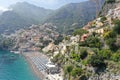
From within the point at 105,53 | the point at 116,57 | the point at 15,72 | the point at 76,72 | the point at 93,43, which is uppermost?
the point at 93,43

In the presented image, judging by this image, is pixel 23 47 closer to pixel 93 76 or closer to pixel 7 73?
pixel 7 73

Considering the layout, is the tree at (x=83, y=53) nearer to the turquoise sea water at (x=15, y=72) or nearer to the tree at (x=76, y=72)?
the tree at (x=76, y=72)

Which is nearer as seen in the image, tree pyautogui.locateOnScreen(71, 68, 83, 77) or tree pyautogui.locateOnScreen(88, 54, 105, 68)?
tree pyautogui.locateOnScreen(88, 54, 105, 68)

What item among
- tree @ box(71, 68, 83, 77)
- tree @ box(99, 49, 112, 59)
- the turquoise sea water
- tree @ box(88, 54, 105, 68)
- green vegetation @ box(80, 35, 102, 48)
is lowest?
the turquoise sea water

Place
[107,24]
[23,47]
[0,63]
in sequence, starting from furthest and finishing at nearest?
[23,47] → [0,63] → [107,24]

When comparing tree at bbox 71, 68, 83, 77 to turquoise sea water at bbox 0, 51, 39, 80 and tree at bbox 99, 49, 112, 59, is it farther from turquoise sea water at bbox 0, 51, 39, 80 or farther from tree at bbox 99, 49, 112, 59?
turquoise sea water at bbox 0, 51, 39, 80

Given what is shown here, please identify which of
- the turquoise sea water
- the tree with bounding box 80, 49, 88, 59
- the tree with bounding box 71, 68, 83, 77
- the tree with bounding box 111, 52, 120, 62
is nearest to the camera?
the tree with bounding box 111, 52, 120, 62

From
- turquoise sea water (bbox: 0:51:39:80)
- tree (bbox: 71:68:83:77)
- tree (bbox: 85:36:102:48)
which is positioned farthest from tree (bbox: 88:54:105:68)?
turquoise sea water (bbox: 0:51:39:80)

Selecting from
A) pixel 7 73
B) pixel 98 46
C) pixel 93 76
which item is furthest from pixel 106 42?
pixel 7 73

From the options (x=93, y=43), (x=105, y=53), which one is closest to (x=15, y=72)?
(x=93, y=43)

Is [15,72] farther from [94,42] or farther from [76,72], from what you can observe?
[76,72]

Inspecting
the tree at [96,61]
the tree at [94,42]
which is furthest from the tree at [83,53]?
the tree at [96,61]
